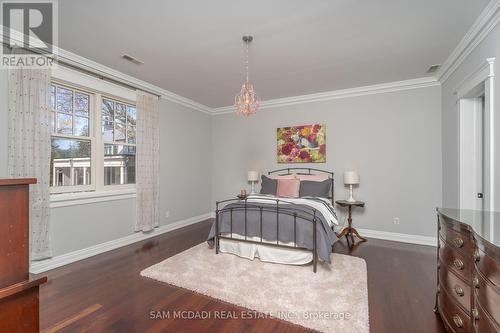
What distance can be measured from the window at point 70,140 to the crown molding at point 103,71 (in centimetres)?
37

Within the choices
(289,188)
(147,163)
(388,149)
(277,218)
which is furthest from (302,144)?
(147,163)

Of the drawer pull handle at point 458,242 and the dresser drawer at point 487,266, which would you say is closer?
the dresser drawer at point 487,266

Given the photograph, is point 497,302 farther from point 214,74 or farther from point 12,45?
point 12,45

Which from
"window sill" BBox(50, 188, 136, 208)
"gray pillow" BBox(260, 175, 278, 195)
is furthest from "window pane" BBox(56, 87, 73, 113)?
"gray pillow" BBox(260, 175, 278, 195)

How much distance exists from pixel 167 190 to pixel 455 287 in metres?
4.25

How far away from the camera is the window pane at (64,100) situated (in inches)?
124

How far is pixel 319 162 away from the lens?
473 cm

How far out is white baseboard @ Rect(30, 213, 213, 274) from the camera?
286cm

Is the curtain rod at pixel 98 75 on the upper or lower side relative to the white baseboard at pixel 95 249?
upper

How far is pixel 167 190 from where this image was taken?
15.2 feet

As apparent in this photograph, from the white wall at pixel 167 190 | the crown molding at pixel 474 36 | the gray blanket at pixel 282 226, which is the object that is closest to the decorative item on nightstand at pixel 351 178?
the gray blanket at pixel 282 226

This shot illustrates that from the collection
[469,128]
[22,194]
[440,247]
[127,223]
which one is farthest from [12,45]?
[469,128]

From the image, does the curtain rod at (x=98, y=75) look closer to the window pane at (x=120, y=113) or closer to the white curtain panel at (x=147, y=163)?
the white curtain panel at (x=147, y=163)

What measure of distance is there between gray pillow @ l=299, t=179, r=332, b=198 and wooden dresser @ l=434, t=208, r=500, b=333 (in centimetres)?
221
